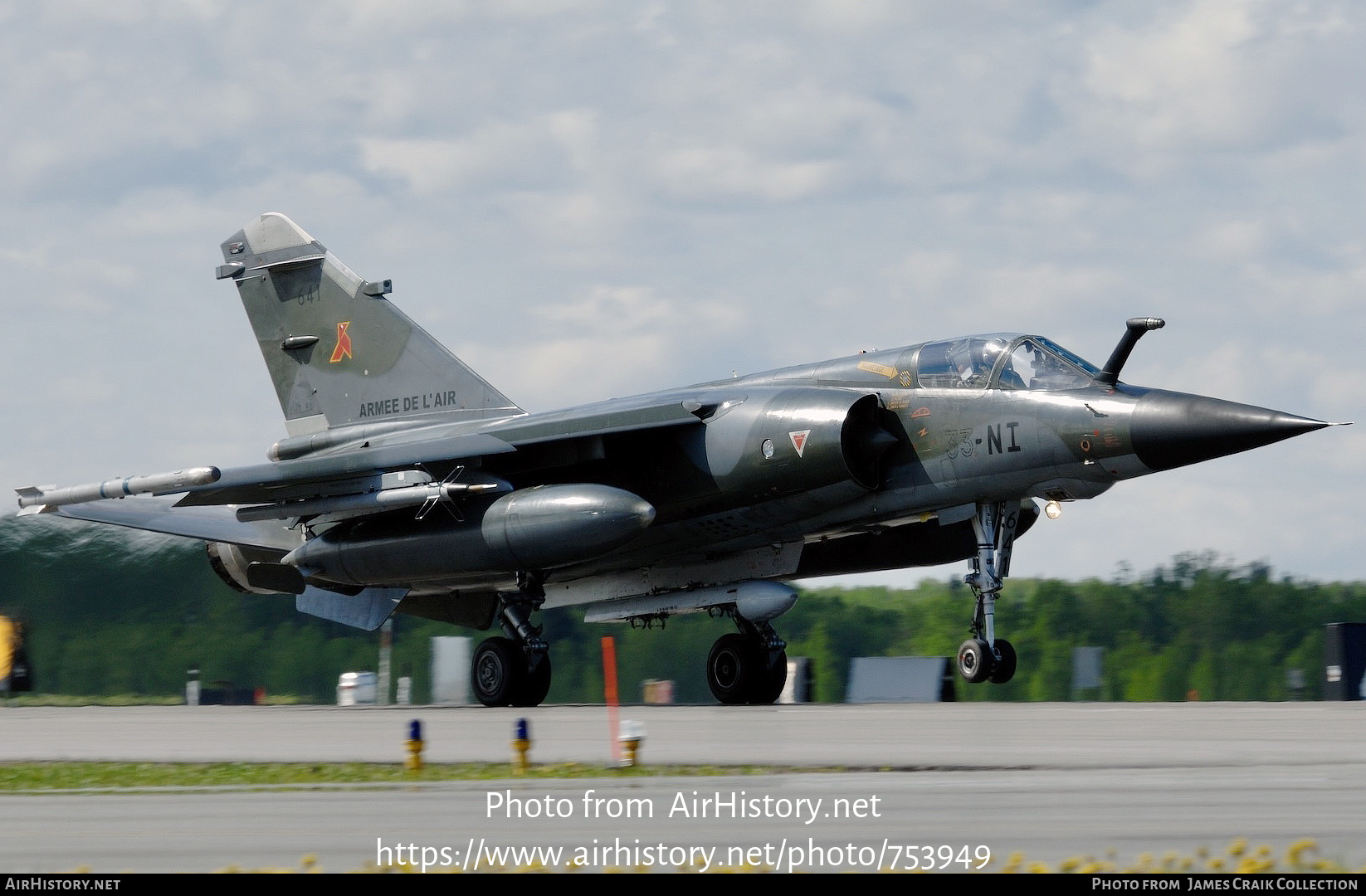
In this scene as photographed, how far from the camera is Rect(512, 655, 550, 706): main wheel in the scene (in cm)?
1706

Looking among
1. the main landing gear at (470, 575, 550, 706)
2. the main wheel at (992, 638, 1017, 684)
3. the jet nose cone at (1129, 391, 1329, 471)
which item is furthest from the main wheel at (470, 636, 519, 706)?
the jet nose cone at (1129, 391, 1329, 471)

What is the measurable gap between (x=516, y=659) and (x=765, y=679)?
2501 mm

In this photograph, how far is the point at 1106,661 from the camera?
2370cm

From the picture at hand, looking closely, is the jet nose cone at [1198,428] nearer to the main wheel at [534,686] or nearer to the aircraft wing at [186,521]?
the main wheel at [534,686]

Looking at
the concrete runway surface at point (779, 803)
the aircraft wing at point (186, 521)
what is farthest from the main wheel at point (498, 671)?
the concrete runway surface at point (779, 803)

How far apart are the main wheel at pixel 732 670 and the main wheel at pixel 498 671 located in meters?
1.93

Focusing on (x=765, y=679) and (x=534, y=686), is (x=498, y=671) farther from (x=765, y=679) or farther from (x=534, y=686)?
(x=765, y=679)

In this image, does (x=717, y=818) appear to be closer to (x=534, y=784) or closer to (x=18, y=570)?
(x=534, y=784)

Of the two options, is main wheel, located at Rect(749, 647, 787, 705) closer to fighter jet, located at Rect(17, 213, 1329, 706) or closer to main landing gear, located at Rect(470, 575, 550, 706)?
fighter jet, located at Rect(17, 213, 1329, 706)

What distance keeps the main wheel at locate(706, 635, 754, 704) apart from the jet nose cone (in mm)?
4596

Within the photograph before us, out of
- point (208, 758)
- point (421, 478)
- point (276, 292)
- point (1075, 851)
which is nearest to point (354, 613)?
point (421, 478)

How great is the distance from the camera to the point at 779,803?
7.26 m

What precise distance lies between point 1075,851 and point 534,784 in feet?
10.9

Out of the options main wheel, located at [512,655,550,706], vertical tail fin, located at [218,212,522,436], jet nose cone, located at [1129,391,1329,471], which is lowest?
main wheel, located at [512,655,550,706]
